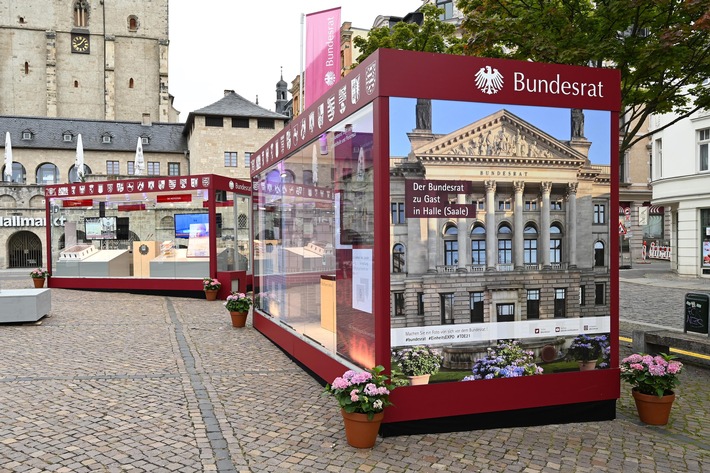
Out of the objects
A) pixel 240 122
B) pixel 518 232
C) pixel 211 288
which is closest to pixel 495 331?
pixel 518 232

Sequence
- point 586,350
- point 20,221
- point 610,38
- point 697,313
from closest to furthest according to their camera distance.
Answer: point 586,350
point 697,313
point 610,38
point 20,221

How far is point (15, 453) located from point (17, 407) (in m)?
1.57

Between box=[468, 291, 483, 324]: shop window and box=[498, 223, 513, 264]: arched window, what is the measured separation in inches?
17.5

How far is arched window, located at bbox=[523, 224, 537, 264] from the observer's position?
6264mm

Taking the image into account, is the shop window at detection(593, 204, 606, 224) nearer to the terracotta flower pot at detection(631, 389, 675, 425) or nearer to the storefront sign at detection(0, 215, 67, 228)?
the terracotta flower pot at detection(631, 389, 675, 425)

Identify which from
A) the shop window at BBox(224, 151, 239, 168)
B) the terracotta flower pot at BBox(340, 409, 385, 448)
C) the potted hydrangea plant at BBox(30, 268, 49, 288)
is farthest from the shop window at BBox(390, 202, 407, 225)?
the shop window at BBox(224, 151, 239, 168)

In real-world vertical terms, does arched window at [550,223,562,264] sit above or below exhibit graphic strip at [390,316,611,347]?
above

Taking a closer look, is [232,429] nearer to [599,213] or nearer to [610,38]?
[599,213]

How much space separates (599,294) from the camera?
654cm

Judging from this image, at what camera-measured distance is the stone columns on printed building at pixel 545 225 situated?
6273 mm

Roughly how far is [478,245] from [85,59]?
75.3 metres

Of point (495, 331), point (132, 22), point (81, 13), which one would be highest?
point (81, 13)

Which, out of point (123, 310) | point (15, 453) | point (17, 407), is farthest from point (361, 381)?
point (123, 310)

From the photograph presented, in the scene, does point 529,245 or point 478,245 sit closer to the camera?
point 478,245
